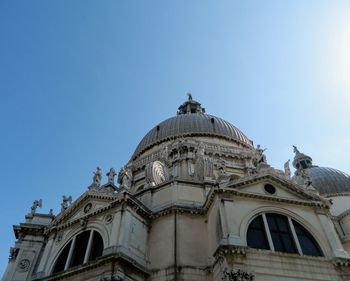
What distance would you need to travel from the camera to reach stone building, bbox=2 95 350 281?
1780 centimetres

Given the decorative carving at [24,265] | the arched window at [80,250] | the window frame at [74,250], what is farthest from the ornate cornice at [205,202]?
the decorative carving at [24,265]

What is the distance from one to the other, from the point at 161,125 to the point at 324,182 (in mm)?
17419

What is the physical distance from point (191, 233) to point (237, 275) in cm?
499

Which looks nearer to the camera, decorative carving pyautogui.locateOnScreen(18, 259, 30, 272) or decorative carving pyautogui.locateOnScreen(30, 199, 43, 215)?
decorative carving pyautogui.locateOnScreen(18, 259, 30, 272)

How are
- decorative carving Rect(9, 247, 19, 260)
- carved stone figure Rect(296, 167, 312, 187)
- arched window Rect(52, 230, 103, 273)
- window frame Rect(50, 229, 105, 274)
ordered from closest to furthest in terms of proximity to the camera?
window frame Rect(50, 229, 105, 274)
arched window Rect(52, 230, 103, 273)
carved stone figure Rect(296, 167, 312, 187)
decorative carving Rect(9, 247, 19, 260)

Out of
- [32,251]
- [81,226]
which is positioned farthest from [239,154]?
[32,251]

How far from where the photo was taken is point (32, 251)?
80.8ft

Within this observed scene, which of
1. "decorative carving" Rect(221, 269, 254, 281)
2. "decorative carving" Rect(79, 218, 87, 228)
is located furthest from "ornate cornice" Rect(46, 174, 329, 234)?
"decorative carving" Rect(221, 269, 254, 281)

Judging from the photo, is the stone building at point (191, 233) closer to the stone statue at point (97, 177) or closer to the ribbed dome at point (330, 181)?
the stone statue at point (97, 177)

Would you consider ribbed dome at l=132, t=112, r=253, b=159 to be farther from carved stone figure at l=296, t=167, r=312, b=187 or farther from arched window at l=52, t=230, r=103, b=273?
arched window at l=52, t=230, r=103, b=273

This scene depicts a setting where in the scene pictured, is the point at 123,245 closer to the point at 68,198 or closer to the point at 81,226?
the point at 81,226

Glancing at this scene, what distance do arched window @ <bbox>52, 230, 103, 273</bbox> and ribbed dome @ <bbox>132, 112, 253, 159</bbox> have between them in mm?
15587

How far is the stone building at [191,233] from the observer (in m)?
17.8

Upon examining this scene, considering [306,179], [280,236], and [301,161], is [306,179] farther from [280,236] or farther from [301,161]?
[301,161]
